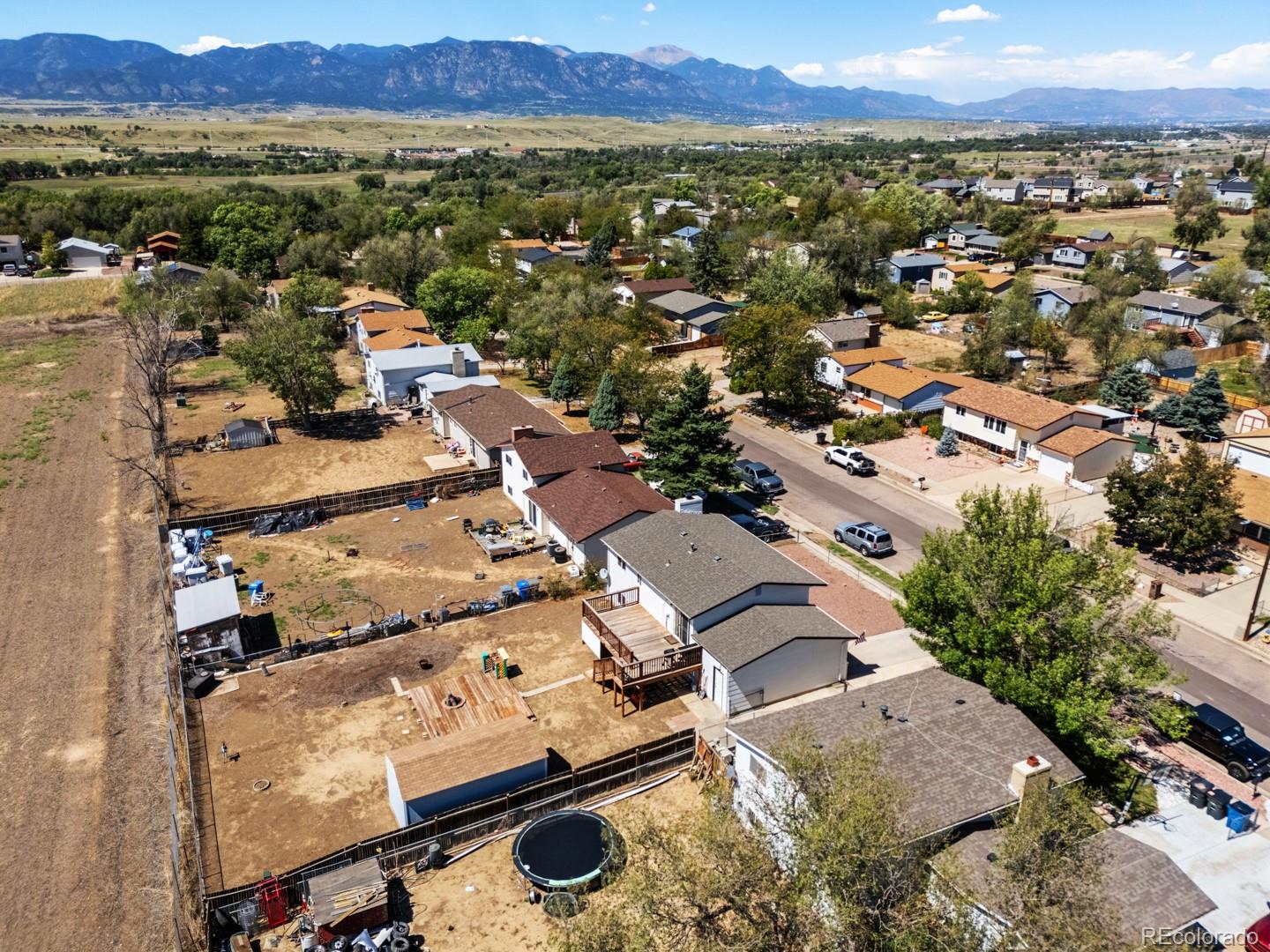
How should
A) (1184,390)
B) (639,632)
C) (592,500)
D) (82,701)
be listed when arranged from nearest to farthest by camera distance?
(82,701) < (639,632) < (592,500) < (1184,390)

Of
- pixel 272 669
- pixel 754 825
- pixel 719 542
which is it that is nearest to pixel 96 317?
pixel 272 669

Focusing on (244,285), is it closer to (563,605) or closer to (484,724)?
(563,605)

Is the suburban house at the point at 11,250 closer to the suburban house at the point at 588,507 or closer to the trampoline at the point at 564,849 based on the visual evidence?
the suburban house at the point at 588,507

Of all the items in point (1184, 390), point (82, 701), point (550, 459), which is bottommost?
point (82, 701)

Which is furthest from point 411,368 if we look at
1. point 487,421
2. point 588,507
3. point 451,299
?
point 588,507

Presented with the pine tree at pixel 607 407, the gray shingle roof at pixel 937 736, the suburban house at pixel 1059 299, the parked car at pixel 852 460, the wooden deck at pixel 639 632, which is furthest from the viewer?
the suburban house at pixel 1059 299

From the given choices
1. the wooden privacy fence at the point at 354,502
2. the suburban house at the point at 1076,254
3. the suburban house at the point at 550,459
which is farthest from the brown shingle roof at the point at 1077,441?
the suburban house at the point at 1076,254

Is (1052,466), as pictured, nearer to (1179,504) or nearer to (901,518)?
(1179,504)
